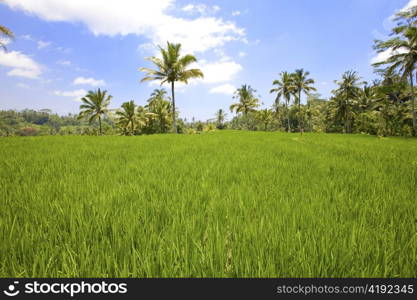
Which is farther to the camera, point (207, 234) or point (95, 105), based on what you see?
point (95, 105)

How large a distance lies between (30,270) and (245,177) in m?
2.13

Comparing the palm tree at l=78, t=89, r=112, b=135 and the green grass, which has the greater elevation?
the palm tree at l=78, t=89, r=112, b=135

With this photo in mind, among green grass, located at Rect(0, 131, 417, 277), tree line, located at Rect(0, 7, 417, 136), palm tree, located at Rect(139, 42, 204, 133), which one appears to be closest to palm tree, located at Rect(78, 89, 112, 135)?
tree line, located at Rect(0, 7, 417, 136)

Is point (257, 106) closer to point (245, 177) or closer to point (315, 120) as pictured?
point (315, 120)

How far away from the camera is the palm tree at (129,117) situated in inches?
1340

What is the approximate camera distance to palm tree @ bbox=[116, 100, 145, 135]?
34.0m

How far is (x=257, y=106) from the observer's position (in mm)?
41000

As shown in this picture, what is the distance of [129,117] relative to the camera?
3522cm

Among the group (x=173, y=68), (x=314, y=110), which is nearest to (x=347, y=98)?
(x=314, y=110)

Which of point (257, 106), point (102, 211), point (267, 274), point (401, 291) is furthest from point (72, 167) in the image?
point (257, 106)

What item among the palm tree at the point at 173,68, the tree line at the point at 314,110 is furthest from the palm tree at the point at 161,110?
the palm tree at the point at 173,68

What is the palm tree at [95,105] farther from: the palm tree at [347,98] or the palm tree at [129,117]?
the palm tree at [347,98]

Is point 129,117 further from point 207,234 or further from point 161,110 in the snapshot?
point 207,234

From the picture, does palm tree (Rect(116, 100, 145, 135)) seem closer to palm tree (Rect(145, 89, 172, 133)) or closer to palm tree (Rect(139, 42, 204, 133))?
palm tree (Rect(145, 89, 172, 133))
